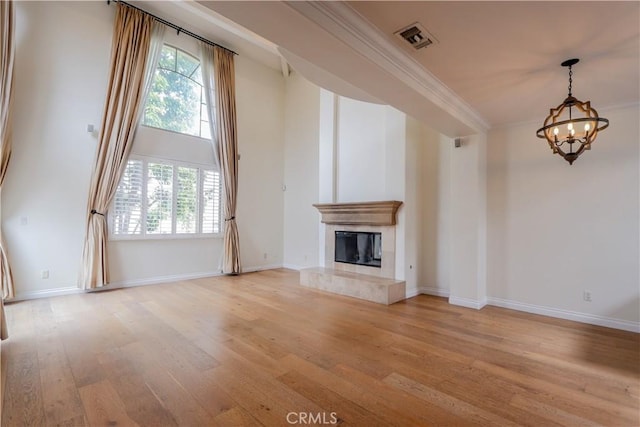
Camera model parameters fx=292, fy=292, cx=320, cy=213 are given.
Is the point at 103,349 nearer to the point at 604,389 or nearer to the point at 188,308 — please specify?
the point at 188,308

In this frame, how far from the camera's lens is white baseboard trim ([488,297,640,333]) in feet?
11.1

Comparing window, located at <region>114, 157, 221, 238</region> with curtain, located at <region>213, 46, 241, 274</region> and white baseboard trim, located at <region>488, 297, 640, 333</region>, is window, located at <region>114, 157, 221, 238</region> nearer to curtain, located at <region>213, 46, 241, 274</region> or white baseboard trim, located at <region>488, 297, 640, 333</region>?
curtain, located at <region>213, 46, 241, 274</region>

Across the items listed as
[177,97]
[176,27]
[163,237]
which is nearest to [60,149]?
[163,237]

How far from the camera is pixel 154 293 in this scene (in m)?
4.76

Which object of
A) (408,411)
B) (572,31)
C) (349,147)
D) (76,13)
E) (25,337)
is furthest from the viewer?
(349,147)

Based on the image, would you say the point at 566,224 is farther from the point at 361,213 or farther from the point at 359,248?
the point at 359,248

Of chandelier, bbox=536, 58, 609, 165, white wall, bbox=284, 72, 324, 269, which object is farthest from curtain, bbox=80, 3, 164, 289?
chandelier, bbox=536, 58, 609, 165

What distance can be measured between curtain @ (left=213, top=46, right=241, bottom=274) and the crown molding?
4613mm

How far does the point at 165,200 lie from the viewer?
221 inches

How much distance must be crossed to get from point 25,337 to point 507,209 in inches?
235

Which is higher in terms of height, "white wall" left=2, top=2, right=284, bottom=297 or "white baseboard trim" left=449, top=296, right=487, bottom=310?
"white wall" left=2, top=2, right=284, bottom=297

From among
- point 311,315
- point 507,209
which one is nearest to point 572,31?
point 507,209

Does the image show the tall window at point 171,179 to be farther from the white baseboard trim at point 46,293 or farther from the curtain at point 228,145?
the white baseboard trim at point 46,293

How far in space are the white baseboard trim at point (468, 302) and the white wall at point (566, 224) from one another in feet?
0.93
